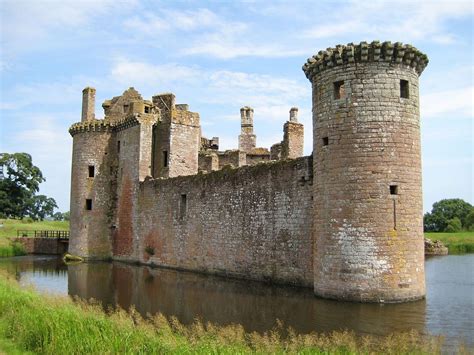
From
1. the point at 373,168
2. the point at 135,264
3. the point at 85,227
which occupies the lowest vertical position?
the point at 135,264

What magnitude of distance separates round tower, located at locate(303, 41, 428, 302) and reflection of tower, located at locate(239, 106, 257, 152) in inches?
877

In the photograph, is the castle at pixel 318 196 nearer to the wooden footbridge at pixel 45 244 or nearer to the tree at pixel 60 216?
→ the wooden footbridge at pixel 45 244

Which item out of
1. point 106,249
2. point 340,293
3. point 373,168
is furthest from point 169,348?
point 106,249

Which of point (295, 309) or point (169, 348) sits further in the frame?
point (295, 309)

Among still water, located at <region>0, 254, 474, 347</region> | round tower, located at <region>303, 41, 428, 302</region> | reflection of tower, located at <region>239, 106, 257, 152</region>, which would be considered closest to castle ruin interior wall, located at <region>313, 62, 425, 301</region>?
round tower, located at <region>303, 41, 428, 302</region>

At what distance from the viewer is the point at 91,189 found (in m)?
28.9

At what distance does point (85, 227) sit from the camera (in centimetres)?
2856

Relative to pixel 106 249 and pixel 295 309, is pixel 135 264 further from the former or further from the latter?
pixel 295 309

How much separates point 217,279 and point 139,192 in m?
9.43

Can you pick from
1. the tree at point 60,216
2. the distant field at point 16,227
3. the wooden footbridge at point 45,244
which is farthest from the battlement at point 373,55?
the tree at point 60,216

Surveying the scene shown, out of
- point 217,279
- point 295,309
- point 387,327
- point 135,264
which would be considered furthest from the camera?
point 135,264

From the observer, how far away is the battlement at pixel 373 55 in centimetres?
1346

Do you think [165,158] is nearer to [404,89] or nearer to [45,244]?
[45,244]

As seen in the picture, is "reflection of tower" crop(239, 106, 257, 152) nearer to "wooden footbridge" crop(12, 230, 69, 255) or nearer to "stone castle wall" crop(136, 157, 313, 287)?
"stone castle wall" crop(136, 157, 313, 287)
